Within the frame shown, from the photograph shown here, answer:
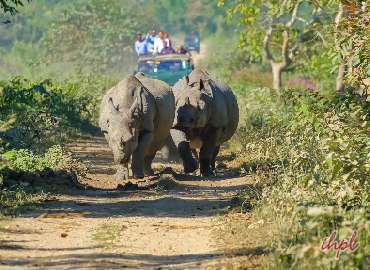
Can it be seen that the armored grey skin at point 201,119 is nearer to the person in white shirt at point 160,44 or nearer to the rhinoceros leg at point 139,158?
the rhinoceros leg at point 139,158

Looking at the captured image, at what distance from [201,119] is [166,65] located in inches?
424

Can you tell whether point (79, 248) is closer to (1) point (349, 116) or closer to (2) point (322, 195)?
(2) point (322, 195)

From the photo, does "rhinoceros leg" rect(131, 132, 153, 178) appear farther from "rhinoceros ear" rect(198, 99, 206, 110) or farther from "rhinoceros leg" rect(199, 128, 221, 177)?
"rhinoceros ear" rect(198, 99, 206, 110)

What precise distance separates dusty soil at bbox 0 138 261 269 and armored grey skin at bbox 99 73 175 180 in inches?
19.1

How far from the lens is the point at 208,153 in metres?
18.4

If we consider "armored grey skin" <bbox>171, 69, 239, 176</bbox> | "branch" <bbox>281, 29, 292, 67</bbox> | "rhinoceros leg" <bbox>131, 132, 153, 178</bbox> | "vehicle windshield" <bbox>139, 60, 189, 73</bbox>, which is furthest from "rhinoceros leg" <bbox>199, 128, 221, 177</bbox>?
"branch" <bbox>281, 29, 292, 67</bbox>

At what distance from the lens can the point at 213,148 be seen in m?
18.6

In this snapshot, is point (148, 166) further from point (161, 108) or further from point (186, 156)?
point (161, 108)

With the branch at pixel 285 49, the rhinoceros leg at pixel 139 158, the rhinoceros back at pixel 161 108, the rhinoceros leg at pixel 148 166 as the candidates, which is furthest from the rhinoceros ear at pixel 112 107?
the branch at pixel 285 49

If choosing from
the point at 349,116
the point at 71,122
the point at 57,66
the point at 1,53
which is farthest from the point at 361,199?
the point at 1,53

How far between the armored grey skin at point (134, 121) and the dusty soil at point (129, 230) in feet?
1.59

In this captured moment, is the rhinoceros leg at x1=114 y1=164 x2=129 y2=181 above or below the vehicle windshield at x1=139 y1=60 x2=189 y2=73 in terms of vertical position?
above

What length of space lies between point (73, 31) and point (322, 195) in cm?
4575

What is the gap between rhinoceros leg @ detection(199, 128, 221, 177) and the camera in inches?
710
